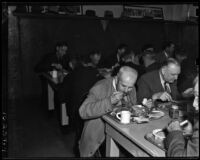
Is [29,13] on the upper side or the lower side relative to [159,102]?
upper

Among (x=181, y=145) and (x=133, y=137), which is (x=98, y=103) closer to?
(x=133, y=137)

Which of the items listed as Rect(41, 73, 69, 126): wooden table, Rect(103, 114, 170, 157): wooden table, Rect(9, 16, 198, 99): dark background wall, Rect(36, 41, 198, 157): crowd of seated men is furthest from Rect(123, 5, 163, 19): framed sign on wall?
Rect(103, 114, 170, 157): wooden table

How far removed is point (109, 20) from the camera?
217 inches

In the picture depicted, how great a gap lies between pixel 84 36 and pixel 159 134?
3922 millimetres

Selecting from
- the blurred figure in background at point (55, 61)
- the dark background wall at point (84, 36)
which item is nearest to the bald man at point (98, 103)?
the blurred figure in background at point (55, 61)

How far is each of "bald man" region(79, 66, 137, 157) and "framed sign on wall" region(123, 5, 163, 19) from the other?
149 inches

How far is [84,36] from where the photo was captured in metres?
5.32

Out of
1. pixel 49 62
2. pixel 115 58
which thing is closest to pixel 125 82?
pixel 49 62

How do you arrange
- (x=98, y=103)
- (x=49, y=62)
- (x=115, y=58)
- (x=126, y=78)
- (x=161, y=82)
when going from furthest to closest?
(x=115, y=58), (x=49, y=62), (x=161, y=82), (x=126, y=78), (x=98, y=103)

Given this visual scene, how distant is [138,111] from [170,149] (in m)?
0.75

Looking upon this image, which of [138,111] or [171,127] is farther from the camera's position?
[138,111]

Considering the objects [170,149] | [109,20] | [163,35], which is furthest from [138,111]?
[163,35]

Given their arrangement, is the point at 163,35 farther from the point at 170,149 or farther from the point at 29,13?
the point at 170,149

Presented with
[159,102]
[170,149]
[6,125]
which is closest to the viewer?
[170,149]
